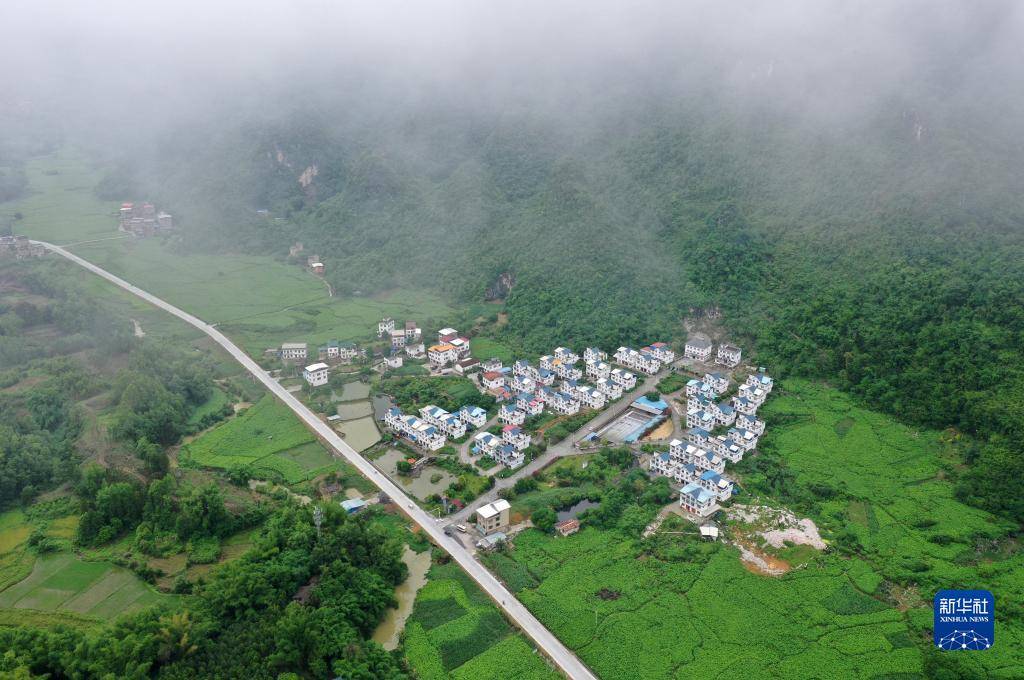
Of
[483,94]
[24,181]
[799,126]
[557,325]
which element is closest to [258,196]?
[483,94]

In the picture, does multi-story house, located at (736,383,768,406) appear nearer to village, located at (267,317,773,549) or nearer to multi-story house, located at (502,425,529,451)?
village, located at (267,317,773,549)

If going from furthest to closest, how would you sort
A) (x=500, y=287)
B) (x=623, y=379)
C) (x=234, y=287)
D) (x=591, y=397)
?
(x=234, y=287) < (x=500, y=287) < (x=623, y=379) < (x=591, y=397)

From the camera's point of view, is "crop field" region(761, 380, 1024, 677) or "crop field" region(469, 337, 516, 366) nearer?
"crop field" region(761, 380, 1024, 677)

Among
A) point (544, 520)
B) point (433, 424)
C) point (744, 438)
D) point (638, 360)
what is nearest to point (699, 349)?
point (638, 360)

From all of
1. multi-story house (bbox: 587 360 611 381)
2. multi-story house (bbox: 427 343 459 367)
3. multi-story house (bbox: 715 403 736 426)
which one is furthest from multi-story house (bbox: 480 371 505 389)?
multi-story house (bbox: 715 403 736 426)

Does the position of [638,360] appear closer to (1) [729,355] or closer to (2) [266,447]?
(1) [729,355]

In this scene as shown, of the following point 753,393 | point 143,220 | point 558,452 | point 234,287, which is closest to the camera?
point 558,452

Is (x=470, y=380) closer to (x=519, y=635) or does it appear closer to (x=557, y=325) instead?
(x=557, y=325)
